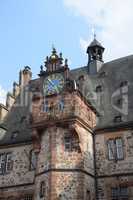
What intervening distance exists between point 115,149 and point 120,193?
2.99m

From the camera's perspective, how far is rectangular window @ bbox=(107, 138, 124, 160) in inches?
980

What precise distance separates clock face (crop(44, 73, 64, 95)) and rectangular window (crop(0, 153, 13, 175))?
594 cm

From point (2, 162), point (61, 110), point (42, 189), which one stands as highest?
point (61, 110)

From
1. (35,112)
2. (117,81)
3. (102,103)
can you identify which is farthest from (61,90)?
(117,81)

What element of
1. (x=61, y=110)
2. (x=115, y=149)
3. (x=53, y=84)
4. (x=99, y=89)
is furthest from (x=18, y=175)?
(x=99, y=89)

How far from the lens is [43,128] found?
2517 centimetres

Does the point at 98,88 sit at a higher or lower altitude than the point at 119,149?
higher

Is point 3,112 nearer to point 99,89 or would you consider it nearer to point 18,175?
point 18,175

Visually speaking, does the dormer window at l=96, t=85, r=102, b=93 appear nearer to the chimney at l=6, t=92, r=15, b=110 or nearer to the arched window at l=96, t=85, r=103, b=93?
the arched window at l=96, t=85, r=103, b=93

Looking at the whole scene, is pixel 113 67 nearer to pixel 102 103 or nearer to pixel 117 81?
pixel 117 81

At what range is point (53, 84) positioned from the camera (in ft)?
88.8

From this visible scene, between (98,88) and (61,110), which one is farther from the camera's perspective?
(98,88)

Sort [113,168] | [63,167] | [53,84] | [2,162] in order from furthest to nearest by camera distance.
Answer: [2,162] < [53,84] < [113,168] < [63,167]

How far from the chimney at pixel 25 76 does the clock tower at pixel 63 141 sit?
8378mm
